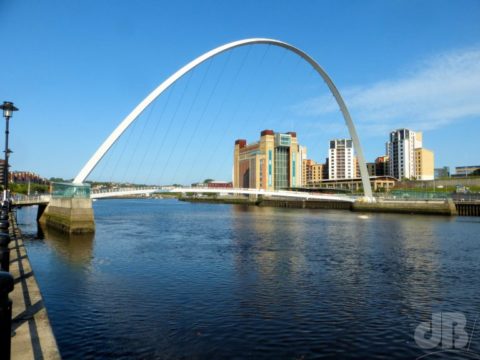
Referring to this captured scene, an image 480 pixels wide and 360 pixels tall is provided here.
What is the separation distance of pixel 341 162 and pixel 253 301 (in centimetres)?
17864

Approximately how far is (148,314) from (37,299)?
278cm

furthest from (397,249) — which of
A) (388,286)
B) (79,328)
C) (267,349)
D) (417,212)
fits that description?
(417,212)

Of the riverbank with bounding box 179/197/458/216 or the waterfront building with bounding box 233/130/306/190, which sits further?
the waterfront building with bounding box 233/130/306/190

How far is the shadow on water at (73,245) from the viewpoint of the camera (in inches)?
702

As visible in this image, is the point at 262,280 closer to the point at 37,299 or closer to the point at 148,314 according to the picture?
the point at 148,314

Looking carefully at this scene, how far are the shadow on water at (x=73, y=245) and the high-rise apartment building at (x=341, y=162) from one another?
163026mm

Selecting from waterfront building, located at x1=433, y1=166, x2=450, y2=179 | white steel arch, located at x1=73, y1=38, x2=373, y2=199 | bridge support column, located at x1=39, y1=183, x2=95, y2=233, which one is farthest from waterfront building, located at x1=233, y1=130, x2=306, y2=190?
bridge support column, located at x1=39, y1=183, x2=95, y2=233

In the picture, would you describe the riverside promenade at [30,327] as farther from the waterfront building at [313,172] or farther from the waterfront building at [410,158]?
the waterfront building at [313,172]

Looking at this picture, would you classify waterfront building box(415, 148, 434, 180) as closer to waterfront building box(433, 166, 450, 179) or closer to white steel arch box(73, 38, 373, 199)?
waterfront building box(433, 166, 450, 179)

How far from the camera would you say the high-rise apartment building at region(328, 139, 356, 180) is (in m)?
182

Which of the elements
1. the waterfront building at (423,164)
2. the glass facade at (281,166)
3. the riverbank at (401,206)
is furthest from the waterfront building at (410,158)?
the riverbank at (401,206)

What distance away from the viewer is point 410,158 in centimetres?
16062

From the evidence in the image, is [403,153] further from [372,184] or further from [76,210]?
[76,210]

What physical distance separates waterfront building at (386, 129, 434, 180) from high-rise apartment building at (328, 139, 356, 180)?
19888 millimetres
